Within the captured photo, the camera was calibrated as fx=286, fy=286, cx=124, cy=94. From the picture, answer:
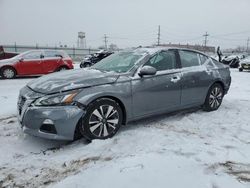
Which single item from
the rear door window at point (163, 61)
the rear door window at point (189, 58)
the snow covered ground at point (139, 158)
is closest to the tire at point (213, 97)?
the rear door window at point (189, 58)

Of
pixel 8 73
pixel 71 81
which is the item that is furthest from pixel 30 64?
pixel 71 81

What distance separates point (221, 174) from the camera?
3.30 m

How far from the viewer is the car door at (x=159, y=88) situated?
4656 millimetres

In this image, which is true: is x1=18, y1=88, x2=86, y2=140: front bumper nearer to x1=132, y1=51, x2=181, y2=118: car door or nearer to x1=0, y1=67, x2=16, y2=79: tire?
x1=132, y1=51, x2=181, y2=118: car door

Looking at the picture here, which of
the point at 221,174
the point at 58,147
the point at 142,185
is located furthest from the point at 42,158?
the point at 221,174

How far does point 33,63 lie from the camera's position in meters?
13.1

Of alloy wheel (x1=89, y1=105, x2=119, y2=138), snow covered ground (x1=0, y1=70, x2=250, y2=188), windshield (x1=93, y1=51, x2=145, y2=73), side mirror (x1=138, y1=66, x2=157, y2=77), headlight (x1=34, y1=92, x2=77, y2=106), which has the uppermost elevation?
windshield (x1=93, y1=51, x2=145, y2=73)

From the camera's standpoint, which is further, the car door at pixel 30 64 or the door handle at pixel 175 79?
the car door at pixel 30 64

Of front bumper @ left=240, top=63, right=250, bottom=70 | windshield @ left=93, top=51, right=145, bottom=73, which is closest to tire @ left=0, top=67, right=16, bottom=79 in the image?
windshield @ left=93, top=51, right=145, bottom=73

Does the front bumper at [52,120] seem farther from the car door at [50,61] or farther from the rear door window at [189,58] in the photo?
the car door at [50,61]

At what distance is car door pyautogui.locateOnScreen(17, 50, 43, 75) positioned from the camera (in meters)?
13.0

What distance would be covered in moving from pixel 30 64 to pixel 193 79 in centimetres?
947

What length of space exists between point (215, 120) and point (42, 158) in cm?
337

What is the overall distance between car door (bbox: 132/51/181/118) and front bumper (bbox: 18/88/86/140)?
3.50ft
